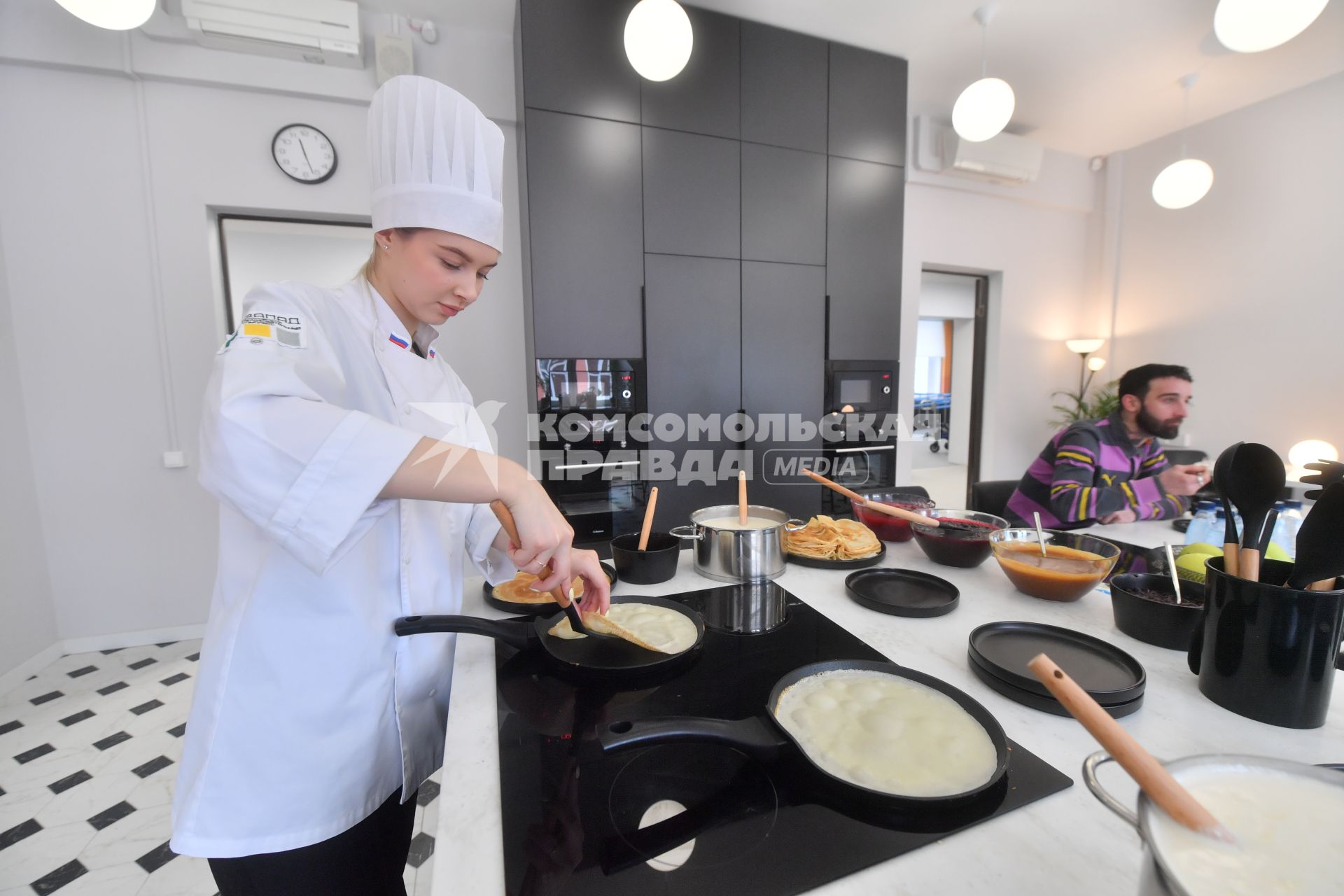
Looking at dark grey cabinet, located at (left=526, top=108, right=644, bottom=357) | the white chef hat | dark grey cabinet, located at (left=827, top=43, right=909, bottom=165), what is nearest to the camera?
the white chef hat

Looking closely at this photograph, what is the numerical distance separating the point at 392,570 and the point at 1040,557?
4.12ft

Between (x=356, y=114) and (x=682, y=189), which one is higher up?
(x=356, y=114)

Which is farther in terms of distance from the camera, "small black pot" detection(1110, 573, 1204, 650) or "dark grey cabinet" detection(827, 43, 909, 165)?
"dark grey cabinet" detection(827, 43, 909, 165)

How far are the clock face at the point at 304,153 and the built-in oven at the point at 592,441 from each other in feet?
5.17

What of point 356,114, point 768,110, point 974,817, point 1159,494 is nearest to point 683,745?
point 974,817

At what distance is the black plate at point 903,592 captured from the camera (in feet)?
3.32

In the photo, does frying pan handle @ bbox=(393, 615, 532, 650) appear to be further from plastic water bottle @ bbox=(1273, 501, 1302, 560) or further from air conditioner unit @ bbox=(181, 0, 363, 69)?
air conditioner unit @ bbox=(181, 0, 363, 69)

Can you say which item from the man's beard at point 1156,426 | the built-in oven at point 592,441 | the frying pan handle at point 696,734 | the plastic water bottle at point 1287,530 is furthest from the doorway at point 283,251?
the man's beard at point 1156,426

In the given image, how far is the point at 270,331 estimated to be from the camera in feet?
2.45

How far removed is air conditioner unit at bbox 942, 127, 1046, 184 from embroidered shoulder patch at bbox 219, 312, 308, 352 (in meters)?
4.38

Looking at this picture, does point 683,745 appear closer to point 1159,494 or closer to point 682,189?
point 1159,494

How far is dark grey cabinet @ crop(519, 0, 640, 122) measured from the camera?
248cm

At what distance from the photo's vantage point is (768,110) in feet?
9.59

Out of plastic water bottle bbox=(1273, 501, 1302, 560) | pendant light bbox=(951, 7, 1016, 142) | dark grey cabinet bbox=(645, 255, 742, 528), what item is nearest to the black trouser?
plastic water bottle bbox=(1273, 501, 1302, 560)
